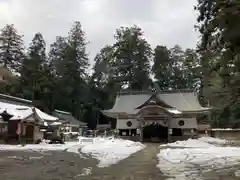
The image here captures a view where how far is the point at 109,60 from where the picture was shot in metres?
69.9

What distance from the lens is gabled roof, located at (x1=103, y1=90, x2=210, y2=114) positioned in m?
40.0

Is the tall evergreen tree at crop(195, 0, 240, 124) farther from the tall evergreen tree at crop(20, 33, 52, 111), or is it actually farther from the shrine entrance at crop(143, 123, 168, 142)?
the tall evergreen tree at crop(20, 33, 52, 111)

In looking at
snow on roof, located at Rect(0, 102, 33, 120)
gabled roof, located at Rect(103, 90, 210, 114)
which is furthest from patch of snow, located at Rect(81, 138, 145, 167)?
gabled roof, located at Rect(103, 90, 210, 114)

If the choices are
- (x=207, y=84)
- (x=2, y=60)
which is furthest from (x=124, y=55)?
(x=207, y=84)

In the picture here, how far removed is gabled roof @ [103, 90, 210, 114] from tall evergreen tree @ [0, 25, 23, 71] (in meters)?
33.2

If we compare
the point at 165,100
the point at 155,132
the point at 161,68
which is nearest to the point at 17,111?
the point at 155,132

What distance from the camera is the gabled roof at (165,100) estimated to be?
40031 mm

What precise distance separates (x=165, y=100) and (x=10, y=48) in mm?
40934

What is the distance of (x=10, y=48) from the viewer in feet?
233

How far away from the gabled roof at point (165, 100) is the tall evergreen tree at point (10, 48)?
3315cm

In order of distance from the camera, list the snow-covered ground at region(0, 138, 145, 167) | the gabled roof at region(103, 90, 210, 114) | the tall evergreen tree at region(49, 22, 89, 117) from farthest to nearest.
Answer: the tall evergreen tree at region(49, 22, 89, 117)
the gabled roof at region(103, 90, 210, 114)
the snow-covered ground at region(0, 138, 145, 167)

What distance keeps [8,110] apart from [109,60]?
121 feet

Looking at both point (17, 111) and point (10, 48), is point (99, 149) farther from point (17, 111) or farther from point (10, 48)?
point (10, 48)

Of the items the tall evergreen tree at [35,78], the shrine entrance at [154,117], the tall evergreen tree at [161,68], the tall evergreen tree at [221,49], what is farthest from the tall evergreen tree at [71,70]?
the tall evergreen tree at [221,49]
